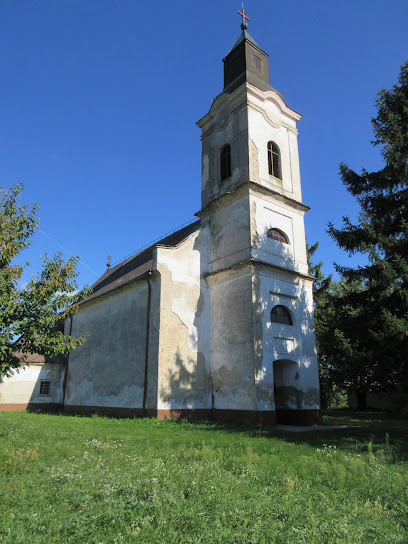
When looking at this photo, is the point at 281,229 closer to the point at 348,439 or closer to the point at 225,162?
the point at 225,162

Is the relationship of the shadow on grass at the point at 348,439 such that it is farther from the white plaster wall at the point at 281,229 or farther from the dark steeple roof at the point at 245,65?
the dark steeple roof at the point at 245,65

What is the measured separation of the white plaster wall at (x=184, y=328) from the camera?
671 inches

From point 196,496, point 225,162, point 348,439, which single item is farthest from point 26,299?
point 225,162

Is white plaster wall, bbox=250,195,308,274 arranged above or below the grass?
above

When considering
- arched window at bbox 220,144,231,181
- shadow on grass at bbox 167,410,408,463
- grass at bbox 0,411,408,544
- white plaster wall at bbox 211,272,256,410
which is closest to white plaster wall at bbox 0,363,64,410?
white plaster wall at bbox 211,272,256,410

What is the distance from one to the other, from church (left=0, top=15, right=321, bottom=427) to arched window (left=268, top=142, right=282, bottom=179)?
77mm

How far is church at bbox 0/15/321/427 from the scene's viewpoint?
17.0m

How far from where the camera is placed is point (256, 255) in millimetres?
17859

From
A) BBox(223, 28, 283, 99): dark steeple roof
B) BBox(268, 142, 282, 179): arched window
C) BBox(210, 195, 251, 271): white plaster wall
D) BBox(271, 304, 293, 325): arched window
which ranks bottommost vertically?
BBox(271, 304, 293, 325): arched window

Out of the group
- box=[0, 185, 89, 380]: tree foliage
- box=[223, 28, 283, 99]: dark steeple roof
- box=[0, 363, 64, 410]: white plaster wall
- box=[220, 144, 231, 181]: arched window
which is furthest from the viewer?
box=[0, 363, 64, 410]: white plaster wall

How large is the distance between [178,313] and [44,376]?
1311 centimetres

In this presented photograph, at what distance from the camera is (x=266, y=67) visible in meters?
23.5

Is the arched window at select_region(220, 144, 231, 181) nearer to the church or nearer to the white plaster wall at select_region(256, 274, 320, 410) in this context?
the church

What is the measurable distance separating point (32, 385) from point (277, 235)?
1840 centimetres
